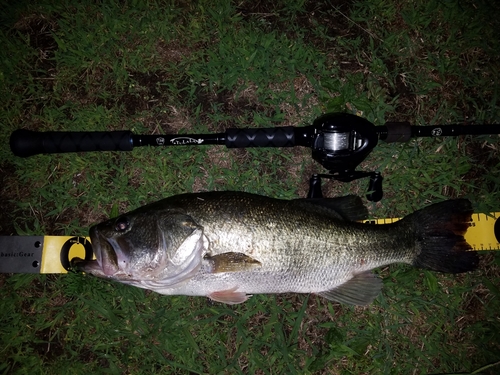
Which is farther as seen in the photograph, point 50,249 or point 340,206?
point 50,249

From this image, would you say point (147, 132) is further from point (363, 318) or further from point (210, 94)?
point (363, 318)

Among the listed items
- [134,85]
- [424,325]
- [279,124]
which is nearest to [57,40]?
[134,85]

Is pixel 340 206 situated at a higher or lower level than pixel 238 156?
lower

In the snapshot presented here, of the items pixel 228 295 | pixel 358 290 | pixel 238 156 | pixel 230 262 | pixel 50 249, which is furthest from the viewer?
pixel 238 156

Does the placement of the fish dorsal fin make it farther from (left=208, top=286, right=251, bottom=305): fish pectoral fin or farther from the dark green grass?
(left=208, top=286, right=251, bottom=305): fish pectoral fin

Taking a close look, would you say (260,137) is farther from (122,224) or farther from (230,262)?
(122,224)

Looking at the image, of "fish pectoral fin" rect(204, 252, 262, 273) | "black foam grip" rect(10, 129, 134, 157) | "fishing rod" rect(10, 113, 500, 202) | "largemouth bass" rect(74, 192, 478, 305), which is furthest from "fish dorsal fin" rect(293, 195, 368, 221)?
"black foam grip" rect(10, 129, 134, 157)

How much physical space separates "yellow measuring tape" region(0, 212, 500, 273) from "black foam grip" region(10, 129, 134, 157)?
81 centimetres

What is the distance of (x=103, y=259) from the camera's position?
258cm

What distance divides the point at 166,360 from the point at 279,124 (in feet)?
7.72

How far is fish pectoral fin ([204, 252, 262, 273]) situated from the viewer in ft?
8.44

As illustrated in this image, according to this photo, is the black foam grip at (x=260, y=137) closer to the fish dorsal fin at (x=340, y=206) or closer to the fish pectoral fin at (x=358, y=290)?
the fish dorsal fin at (x=340, y=206)

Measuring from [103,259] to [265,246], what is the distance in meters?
1.15

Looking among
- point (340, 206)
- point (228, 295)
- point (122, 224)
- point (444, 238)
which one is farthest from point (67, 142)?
point (444, 238)
